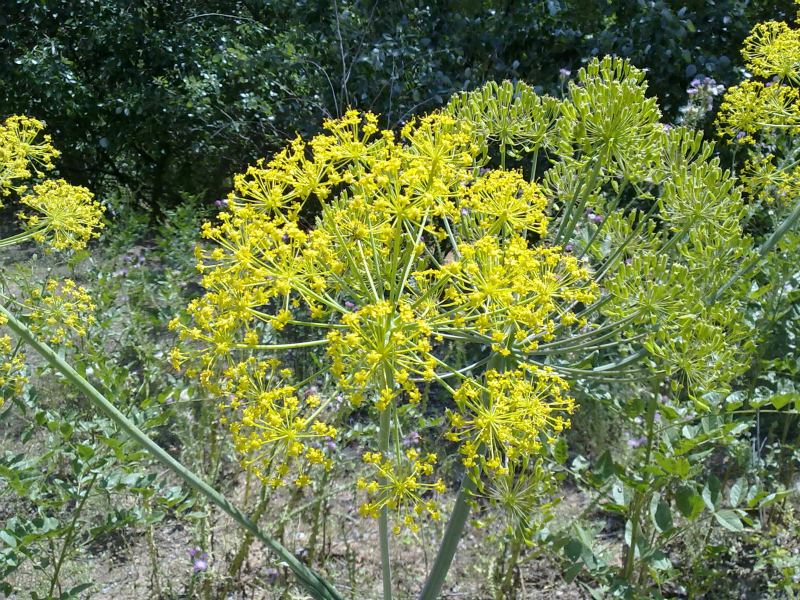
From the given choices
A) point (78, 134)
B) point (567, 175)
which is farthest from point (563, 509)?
point (78, 134)

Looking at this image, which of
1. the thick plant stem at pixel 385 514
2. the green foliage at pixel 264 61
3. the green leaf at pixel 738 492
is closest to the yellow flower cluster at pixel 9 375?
the thick plant stem at pixel 385 514

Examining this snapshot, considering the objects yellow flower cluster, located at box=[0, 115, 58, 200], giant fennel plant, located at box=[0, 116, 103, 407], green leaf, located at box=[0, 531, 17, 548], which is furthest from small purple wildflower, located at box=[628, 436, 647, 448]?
yellow flower cluster, located at box=[0, 115, 58, 200]

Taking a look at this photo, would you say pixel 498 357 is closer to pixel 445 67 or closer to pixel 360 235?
pixel 360 235

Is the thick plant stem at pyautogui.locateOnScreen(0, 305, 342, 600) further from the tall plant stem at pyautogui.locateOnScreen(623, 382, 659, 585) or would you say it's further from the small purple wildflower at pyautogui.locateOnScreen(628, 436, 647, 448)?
the small purple wildflower at pyautogui.locateOnScreen(628, 436, 647, 448)

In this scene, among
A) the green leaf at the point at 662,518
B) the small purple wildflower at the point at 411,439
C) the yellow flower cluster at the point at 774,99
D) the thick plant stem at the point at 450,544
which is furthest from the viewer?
the small purple wildflower at the point at 411,439

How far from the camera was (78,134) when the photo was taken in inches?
291

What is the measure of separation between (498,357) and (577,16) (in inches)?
177

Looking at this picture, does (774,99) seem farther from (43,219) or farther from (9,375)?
(9,375)

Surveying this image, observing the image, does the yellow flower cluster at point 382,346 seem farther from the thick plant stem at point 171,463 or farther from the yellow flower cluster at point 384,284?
the thick plant stem at point 171,463

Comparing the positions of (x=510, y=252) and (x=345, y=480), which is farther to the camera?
(x=345, y=480)

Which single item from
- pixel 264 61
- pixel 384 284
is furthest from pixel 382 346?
pixel 264 61

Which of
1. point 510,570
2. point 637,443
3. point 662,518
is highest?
point 662,518

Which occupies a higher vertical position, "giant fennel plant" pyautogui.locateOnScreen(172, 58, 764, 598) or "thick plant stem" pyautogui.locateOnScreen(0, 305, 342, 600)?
"giant fennel plant" pyautogui.locateOnScreen(172, 58, 764, 598)

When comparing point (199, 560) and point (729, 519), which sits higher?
point (729, 519)
